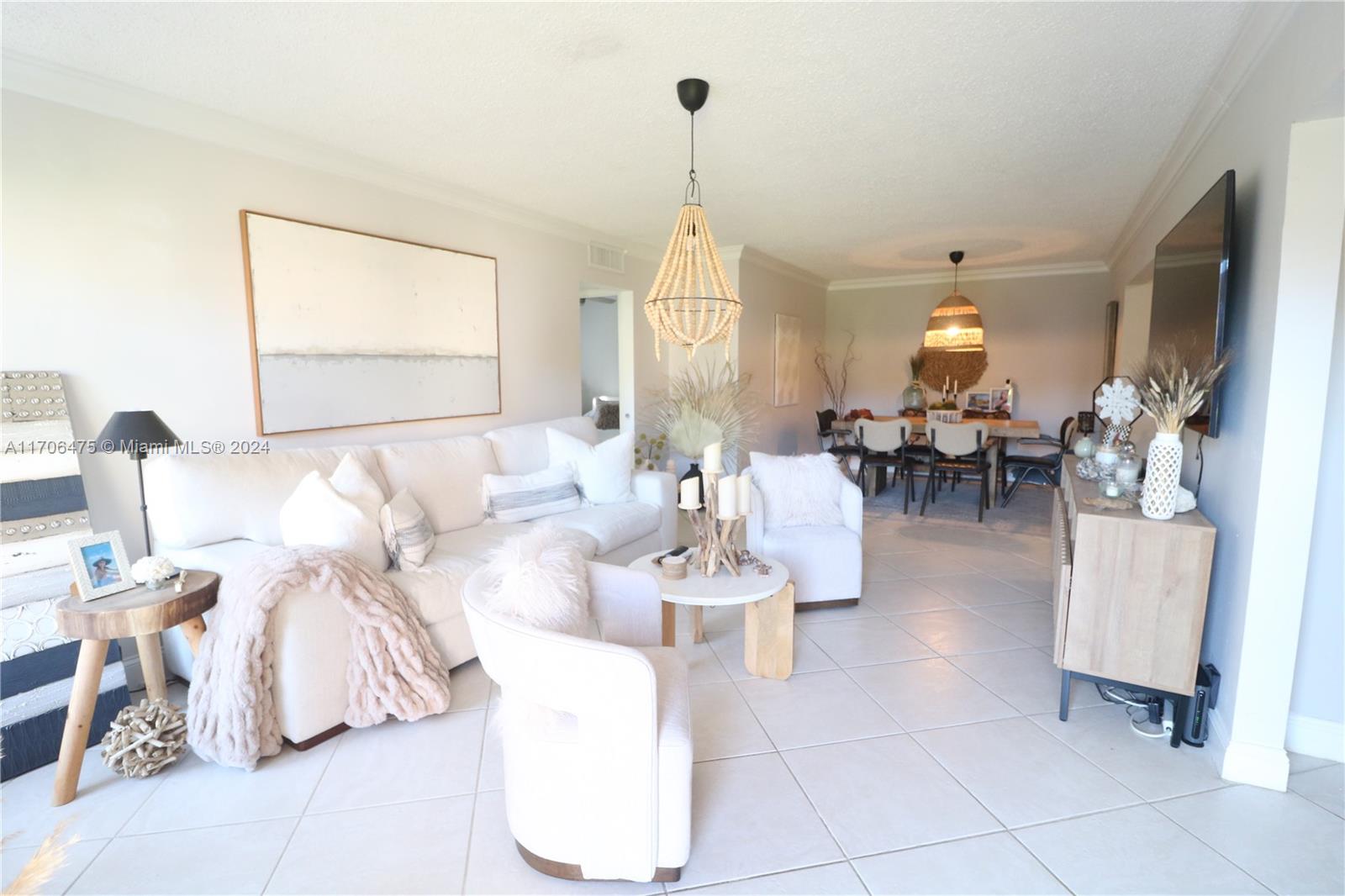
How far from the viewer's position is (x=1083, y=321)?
6996 mm

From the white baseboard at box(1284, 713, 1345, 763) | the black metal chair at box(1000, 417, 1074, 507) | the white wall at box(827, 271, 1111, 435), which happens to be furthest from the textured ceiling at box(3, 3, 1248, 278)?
the white wall at box(827, 271, 1111, 435)

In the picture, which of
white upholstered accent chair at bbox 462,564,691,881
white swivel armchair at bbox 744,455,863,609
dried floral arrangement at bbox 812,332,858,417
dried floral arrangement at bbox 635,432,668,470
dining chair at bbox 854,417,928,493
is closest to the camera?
white upholstered accent chair at bbox 462,564,691,881

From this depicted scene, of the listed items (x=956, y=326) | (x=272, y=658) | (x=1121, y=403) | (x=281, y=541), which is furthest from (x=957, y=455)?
(x=272, y=658)

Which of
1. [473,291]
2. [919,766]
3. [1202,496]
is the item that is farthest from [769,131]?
[919,766]

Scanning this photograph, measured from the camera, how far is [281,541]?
9.12ft

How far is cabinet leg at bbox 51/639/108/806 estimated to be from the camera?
200 cm

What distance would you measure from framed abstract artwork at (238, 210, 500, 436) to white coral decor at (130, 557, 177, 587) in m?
1.02

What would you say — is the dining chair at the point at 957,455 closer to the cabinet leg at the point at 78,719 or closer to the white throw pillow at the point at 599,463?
the white throw pillow at the point at 599,463

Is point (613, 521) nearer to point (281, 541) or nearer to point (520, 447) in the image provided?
point (520, 447)

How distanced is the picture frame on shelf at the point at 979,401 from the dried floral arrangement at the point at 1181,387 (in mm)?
5195

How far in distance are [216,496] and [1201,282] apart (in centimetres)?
402

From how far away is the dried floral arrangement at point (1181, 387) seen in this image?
2.23 metres

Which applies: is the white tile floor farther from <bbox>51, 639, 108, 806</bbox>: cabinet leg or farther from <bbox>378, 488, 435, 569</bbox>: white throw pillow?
<bbox>378, 488, 435, 569</bbox>: white throw pillow

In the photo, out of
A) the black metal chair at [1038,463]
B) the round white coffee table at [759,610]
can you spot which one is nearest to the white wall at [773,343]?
the black metal chair at [1038,463]
